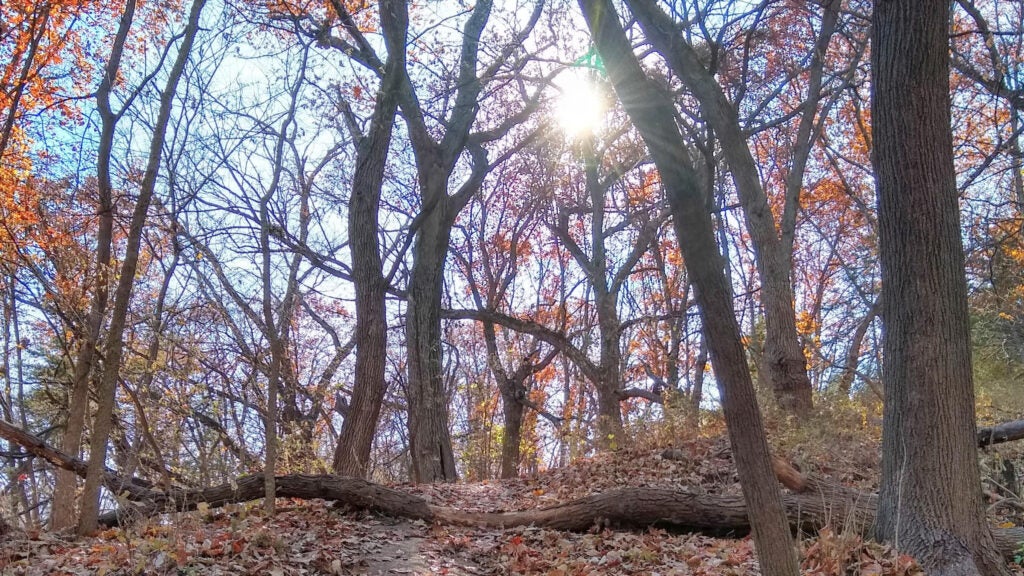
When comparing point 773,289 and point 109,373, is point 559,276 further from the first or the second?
point 109,373

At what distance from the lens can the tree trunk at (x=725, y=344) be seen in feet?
10.1

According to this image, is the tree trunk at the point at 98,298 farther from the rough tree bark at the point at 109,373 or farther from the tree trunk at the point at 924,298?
the tree trunk at the point at 924,298

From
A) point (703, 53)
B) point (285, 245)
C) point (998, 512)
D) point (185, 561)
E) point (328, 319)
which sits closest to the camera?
point (185, 561)

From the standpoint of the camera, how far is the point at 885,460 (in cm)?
423

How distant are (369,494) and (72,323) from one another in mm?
3231

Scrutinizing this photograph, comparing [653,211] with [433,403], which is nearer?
[433,403]

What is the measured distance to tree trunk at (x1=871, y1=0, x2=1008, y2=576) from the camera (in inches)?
152

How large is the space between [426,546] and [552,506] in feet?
4.19

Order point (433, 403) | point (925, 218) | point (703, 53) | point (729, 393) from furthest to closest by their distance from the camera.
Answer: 1. point (433, 403)
2. point (703, 53)
3. point (925, 218)
4. point (729, 393)

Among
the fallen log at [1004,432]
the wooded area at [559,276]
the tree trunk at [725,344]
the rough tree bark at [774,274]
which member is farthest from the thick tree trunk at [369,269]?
the fallen log at [1004,432]

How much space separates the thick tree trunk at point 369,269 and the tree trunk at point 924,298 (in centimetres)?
557

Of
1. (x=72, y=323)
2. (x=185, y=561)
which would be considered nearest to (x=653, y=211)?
(x=72, y=323)

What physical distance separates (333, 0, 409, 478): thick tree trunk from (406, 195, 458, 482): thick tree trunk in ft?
5.48

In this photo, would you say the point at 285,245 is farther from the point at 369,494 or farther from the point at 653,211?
the point at 653,211
